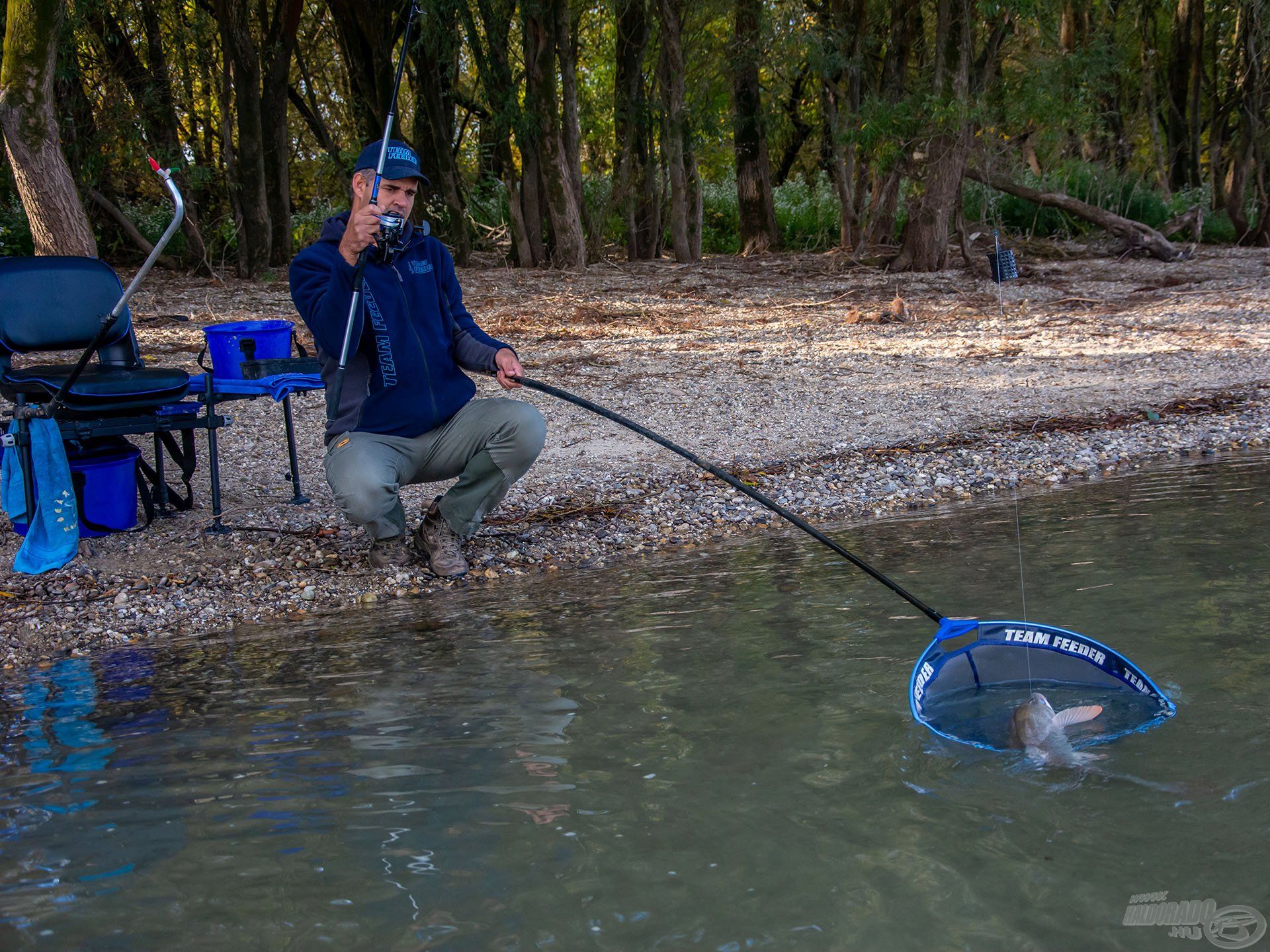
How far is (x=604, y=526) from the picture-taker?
226 inches

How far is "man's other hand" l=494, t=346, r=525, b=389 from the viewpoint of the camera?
4.73 metres

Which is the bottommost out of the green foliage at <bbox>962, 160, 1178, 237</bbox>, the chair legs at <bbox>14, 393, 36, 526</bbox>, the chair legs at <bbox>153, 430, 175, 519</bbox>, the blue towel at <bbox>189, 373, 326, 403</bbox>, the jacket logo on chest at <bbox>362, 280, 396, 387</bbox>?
the chair legs at <bbox>153, 430, 175, 519</bbox>

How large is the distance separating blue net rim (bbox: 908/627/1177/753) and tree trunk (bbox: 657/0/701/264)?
556 inches

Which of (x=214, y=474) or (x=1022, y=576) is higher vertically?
(x=214, y=474)

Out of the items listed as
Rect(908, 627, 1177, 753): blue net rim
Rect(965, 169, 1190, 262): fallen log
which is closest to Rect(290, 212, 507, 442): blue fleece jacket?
Rect(908, 627, 1177, 753): blue net rim

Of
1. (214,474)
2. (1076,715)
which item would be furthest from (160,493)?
(1076,715)

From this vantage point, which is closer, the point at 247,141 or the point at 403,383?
the point at 403,383

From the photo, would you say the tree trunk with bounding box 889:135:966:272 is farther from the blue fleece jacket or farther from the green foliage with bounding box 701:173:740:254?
the blue fleece jacket

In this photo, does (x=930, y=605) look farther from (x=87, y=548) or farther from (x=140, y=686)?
(x=87, y=548)

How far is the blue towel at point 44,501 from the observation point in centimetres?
484

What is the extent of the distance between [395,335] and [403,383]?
0.72ft

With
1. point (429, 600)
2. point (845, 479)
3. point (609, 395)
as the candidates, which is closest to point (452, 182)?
point (609, 395)

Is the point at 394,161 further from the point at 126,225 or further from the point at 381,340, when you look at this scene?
the point at 126,225

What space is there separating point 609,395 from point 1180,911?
6.44 meters
